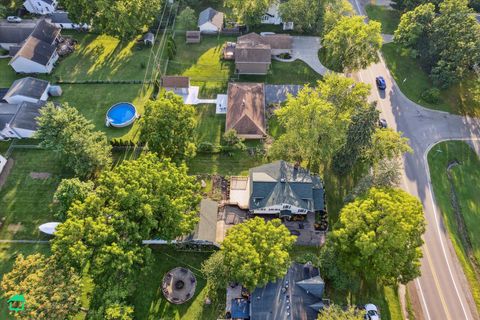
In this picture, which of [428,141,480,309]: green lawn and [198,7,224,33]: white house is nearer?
[428,141,480,309]: green lawn

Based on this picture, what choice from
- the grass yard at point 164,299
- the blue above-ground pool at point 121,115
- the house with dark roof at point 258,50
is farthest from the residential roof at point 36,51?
the grass yard at point 164,299

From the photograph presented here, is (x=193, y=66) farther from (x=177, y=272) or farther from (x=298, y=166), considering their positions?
(x=177, y=272)

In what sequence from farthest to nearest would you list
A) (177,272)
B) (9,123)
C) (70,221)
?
(9,123) < (177,272) < (70,221)

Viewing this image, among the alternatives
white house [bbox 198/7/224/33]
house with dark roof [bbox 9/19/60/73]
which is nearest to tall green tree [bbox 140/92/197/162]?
white house [bbox 198/7/224/33]

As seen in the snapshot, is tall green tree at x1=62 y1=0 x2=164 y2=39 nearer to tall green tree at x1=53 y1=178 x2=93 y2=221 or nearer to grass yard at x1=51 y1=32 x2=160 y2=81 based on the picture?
grass yard at x1=51 y1=32 x2=160 y2=81

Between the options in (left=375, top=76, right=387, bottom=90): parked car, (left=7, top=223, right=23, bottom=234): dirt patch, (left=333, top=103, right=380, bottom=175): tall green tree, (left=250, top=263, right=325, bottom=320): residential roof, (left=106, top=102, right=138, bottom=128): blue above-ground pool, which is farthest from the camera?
(left=375, top=76, right=387, bottom=90): parked car

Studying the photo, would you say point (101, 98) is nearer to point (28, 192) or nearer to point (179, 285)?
point (28, 192)

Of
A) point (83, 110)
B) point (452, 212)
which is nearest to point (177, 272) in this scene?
point (83, 110)
